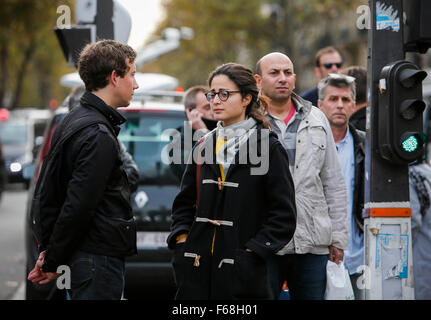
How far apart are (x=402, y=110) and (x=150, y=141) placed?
2.62 metres

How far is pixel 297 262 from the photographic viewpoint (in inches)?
184

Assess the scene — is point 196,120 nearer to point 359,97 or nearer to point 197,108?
point 197,108

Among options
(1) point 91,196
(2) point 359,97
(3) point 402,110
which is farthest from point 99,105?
(2) point 359,97

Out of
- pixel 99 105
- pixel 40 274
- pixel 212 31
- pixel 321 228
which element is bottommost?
pixel 40 274

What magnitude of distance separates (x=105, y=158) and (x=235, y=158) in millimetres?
661

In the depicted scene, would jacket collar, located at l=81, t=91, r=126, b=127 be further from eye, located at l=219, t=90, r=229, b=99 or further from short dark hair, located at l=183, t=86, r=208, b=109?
short dark hair, located at l=183, t=86, r=208, b=109

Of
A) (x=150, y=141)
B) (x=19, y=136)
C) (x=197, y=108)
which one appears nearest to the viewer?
(x=197, y=108)

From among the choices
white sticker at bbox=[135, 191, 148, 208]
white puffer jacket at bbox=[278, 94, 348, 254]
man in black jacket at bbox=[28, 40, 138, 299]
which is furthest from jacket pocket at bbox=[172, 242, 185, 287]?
white sticker at bbox=[135, 191, 148, 208]

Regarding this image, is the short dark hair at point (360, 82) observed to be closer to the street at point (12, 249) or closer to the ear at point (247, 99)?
the ear at point (247, 99)

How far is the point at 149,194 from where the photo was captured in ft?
22.6

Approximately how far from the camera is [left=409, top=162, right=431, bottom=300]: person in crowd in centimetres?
584

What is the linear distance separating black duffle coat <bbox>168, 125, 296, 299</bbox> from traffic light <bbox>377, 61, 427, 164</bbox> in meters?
1.32
